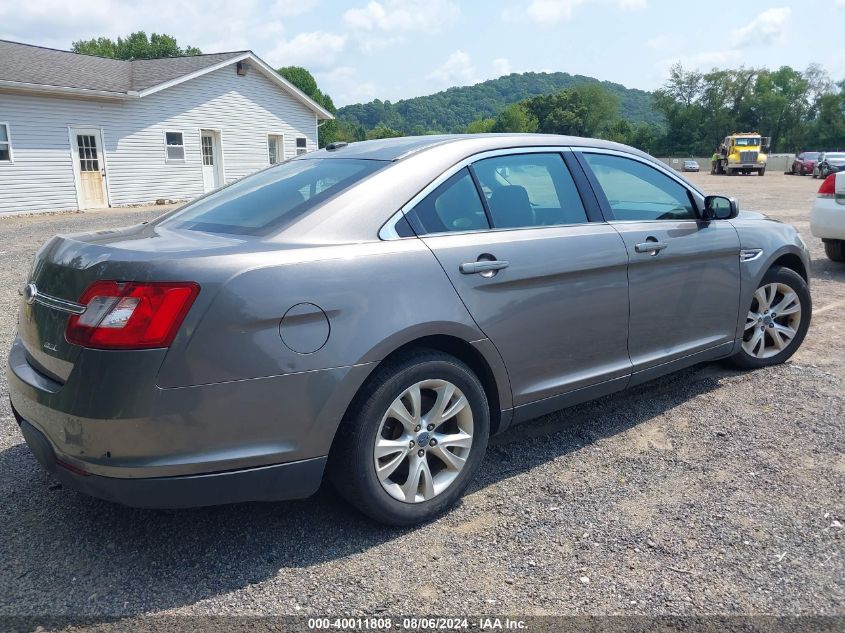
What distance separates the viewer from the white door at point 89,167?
20.3 metres

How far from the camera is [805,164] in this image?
150 feet

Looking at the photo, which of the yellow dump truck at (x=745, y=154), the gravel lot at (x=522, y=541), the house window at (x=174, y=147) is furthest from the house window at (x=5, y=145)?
the yellow dump truck at (x=745, y=154)

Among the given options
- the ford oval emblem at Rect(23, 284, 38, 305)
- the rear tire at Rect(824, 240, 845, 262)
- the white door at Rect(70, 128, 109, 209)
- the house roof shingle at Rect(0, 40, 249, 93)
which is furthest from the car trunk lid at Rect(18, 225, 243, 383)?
the white door at Rect(70, 128, 109, 209)

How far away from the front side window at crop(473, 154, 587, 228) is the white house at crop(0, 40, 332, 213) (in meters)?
18.3

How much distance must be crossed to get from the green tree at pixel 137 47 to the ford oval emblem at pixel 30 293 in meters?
79.1

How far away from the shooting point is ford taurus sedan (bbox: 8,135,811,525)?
2490 mm

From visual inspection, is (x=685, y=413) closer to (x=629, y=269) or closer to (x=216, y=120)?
(x=629, y=269)

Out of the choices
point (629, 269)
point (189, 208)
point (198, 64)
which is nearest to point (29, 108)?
point (198, 64)

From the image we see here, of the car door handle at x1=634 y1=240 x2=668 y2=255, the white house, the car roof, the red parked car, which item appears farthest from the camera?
the red parked car

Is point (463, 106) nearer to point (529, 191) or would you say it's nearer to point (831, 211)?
point (831, 211)

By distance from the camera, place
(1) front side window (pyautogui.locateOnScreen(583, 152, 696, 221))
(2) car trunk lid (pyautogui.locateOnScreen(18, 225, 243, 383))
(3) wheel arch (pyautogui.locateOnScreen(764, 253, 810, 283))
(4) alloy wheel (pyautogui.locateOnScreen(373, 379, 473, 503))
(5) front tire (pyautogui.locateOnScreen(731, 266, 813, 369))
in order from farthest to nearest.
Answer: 1. (3) wheel arch (pyautogui.locateOnScreen(764, 253, 810, 283))
2. (5) front tire (pyautogui.locateOnScreen(731, 266, 813, 369))
3. (1) front side window (pyautogui.locateOnScreen(583, 152, 696, 221))
4. (4) alloy wheel (pyautogui.locateOnScreen(373, 379, 473, 503))
5. (2) car trunk lid (pyautogui.locateOnScreen(18, 225, 243, 383))

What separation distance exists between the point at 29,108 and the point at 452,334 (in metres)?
19.7

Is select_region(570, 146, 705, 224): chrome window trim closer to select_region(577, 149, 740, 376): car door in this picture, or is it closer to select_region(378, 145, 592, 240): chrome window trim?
select_region(577, 149, 740, 376): car door

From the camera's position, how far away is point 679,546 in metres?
2.90
